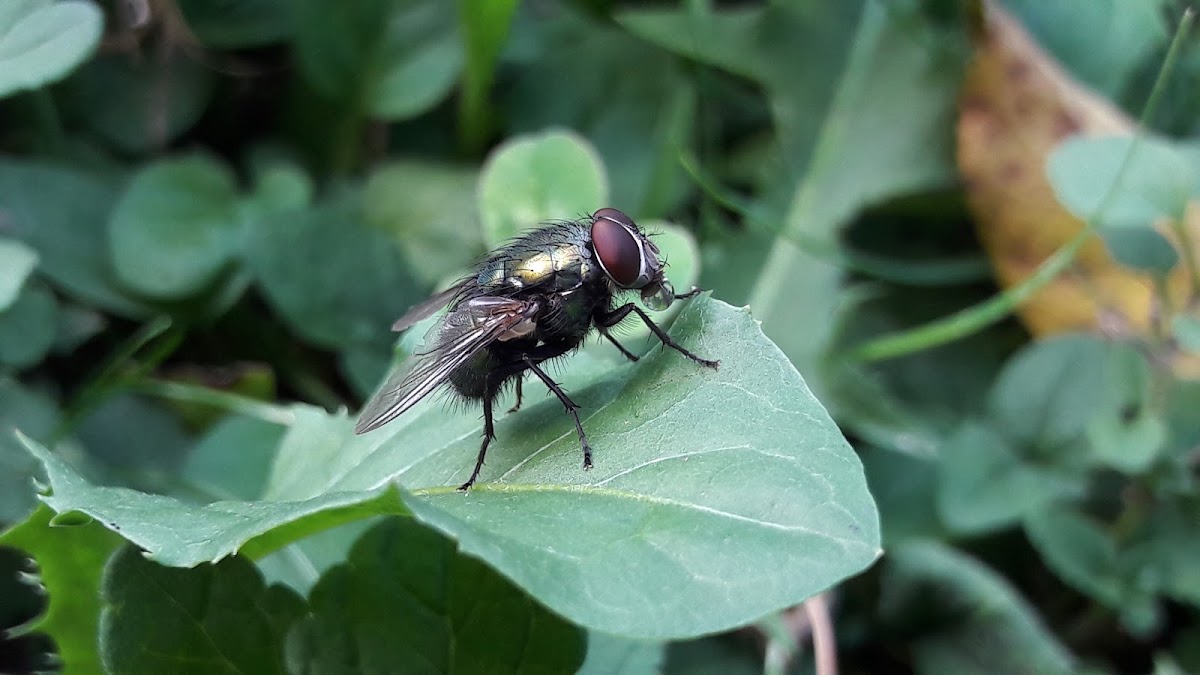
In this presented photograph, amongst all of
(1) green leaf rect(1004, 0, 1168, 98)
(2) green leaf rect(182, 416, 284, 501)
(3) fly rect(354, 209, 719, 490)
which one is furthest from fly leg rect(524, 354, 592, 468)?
(1) green leaf rect(1004, 0, 1168, 98)

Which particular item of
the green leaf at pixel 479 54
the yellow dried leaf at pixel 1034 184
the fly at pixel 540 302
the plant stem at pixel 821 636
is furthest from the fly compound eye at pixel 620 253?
the yellow dried leaf at pixel 1034 184

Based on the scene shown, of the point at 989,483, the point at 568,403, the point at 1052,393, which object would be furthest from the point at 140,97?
the point at 1052,393

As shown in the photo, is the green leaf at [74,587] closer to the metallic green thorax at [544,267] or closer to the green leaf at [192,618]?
the green leaf at [192,618]

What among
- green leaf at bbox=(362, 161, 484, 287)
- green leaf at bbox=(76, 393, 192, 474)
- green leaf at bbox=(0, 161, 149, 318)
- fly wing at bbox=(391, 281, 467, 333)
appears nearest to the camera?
fly wing at bbox=(391, 281, 467, 333)

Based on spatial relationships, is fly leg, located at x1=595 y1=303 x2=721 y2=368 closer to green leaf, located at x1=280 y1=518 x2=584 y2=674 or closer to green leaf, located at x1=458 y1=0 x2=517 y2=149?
green leaf, located at x1=280 y1=518 x2=584 y2=674

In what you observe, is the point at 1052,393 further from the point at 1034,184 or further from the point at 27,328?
the point at 27,328

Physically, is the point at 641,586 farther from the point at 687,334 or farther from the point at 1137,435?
the point at 1137,435
